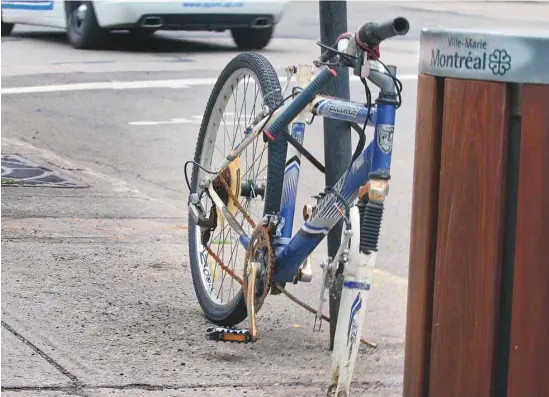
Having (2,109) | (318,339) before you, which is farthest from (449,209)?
(2,109)

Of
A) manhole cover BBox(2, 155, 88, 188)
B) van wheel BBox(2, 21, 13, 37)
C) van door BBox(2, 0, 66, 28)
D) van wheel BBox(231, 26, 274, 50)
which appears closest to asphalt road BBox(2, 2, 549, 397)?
manhole cover BBox(2, 155, 88, 188)

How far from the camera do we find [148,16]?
14.1 metres

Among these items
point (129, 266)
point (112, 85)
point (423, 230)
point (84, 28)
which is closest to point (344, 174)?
point (423, 230)

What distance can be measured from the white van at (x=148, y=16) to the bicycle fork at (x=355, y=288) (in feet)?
35.2

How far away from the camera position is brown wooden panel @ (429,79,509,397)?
262 cm

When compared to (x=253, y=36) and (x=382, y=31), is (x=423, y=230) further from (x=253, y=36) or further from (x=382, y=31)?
(x=253, y=36)

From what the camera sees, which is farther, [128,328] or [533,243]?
[128,328]

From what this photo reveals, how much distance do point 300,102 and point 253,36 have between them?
11215 mm

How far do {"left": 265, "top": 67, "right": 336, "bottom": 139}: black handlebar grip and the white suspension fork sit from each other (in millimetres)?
739

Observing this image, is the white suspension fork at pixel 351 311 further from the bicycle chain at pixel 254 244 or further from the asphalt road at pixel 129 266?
the bicycle chain at pixel 254 244

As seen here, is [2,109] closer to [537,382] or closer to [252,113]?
[252,113]

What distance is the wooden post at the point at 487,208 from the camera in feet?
8.45

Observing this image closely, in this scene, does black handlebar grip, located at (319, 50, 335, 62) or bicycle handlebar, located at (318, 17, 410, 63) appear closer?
bicycle handlebar, located at (318, 17, 410, 63)

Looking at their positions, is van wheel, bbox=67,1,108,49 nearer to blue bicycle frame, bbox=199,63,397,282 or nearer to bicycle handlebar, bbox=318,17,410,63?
blue bicycle frame, bbox=199,63,397,282
